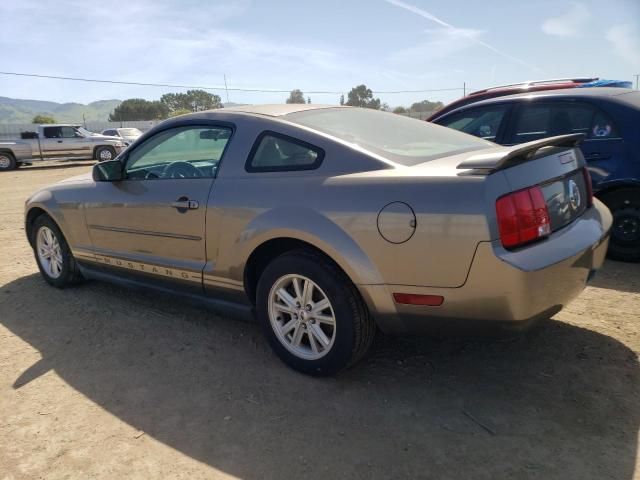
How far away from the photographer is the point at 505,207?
2.29 meters

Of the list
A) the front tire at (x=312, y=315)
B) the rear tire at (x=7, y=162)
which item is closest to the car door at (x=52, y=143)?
the rear tire at (x=7, y=162)

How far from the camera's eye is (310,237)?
272 cm

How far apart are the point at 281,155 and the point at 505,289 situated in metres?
1.47

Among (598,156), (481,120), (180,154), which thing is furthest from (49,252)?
(598,156)

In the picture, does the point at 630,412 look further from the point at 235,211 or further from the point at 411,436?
the point at 235,211

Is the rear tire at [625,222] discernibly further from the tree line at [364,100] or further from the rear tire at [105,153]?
the tree line at [364,100]

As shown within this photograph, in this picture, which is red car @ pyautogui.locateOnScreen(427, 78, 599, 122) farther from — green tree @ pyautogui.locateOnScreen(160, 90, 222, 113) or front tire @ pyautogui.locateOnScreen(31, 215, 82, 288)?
green tree @ pyautogui.locateOnScreen(160, 90, 222, 113)

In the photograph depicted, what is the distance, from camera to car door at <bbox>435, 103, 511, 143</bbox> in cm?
538

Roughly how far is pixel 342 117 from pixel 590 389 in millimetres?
2127

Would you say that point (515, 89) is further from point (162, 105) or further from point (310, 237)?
point (162, 105)

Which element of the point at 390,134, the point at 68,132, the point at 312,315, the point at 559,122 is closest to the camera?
the point at 312,315

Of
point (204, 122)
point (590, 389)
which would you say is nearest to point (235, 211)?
point (204, 122)

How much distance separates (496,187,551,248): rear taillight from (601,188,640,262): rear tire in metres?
A: 2.70

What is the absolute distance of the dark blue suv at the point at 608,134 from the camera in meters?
4.51
